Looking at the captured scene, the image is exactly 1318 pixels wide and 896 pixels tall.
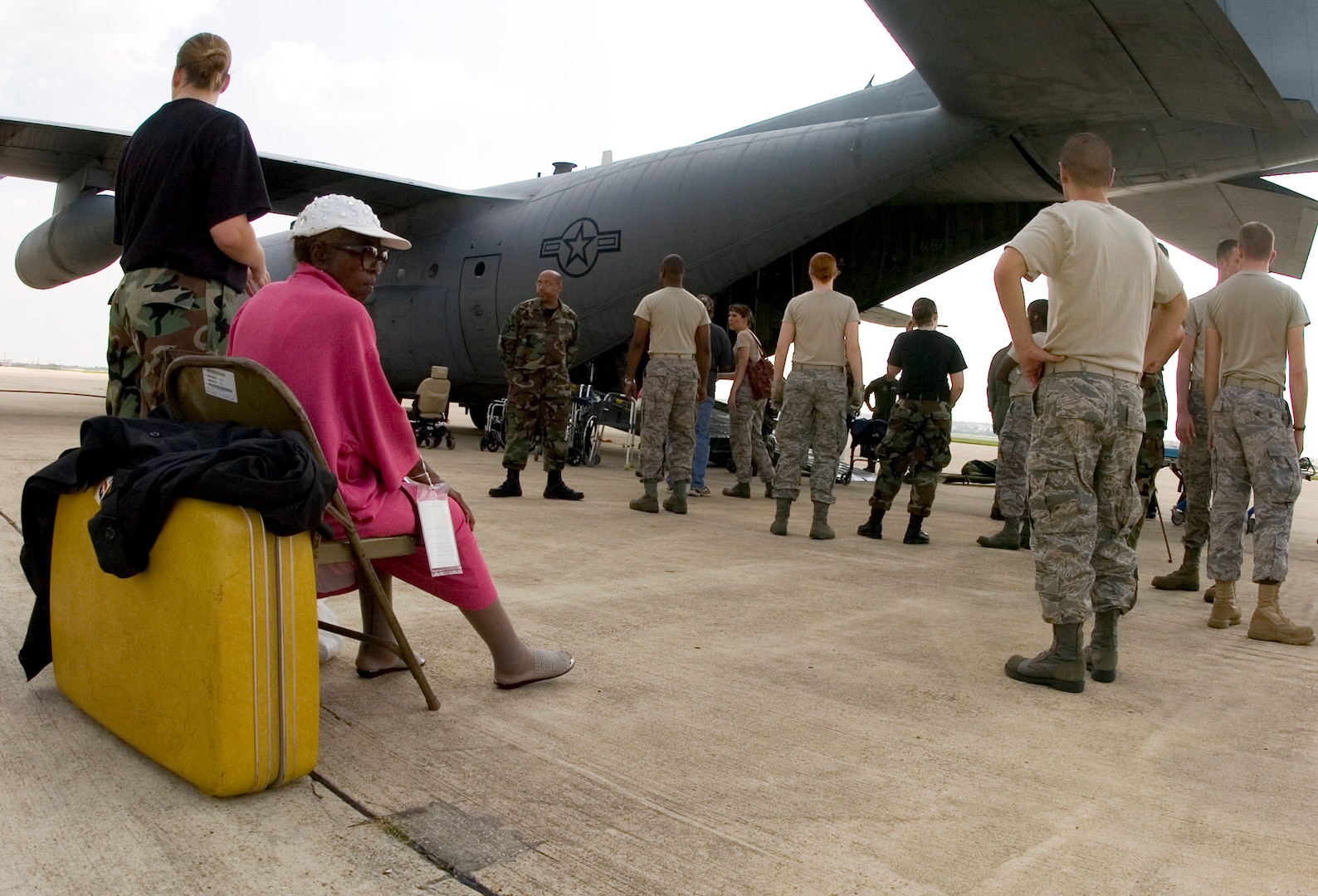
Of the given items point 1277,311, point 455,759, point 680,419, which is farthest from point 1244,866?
point 680,419

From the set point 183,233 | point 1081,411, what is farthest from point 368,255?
point 1081,411

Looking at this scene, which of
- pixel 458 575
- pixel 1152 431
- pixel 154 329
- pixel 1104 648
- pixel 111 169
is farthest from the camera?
pixel 111 169

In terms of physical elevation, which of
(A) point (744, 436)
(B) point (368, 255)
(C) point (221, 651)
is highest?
(B) point (368, 255)

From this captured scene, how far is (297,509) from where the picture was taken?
2.11 metres

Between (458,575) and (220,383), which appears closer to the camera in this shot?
(220,383)

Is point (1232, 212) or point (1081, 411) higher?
point (1232, 212)

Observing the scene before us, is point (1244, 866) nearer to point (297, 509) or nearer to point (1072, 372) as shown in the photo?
point (1072, 372)

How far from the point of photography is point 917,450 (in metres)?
6.53

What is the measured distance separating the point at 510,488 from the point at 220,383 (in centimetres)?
499

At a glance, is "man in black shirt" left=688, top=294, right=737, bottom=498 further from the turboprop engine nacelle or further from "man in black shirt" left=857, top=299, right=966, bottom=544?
the turboprop engine nacelle

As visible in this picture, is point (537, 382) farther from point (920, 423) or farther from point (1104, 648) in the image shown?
point (1104, 648)

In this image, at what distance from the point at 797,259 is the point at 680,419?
425cm

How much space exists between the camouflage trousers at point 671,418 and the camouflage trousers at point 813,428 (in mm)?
1008

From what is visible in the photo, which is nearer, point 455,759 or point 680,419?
point 455,759
